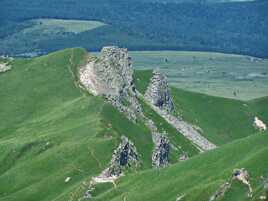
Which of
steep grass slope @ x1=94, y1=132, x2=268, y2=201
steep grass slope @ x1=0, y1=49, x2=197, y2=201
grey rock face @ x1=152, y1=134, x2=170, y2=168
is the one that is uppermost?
steep grass slope @ x1=94, y1=132, x2=268, y2=201

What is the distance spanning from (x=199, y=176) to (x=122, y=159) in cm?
3207

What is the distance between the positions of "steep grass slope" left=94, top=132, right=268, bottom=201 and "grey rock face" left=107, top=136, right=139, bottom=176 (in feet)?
38.9

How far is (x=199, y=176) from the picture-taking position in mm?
137250

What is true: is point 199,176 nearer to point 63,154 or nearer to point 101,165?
point 101,165

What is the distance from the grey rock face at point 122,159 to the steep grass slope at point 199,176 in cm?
1187

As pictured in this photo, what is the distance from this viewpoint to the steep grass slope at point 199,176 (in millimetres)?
121731

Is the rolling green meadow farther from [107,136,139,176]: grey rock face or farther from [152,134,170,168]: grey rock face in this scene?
[107,136,139,176]: grey rock face

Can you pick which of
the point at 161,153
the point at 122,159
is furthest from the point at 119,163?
the point at 161,153

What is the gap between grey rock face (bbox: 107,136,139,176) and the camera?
162750 mm

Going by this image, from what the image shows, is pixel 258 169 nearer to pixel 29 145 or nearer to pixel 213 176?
pixel 213 176

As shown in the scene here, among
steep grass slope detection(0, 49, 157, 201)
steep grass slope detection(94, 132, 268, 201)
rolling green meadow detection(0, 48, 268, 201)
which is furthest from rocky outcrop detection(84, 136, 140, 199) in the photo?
steep grass slope detection(94, 132, 268, 201)

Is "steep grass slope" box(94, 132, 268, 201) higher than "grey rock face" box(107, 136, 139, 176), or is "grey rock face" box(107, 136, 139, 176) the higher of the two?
"steep grass slope" box(94, 132, 268, 201)

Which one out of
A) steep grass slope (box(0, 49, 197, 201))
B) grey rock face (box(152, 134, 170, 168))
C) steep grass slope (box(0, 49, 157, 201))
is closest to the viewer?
steep grass slope (box(0, 49, 197, 201))

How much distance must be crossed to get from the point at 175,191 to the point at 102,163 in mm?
36742
